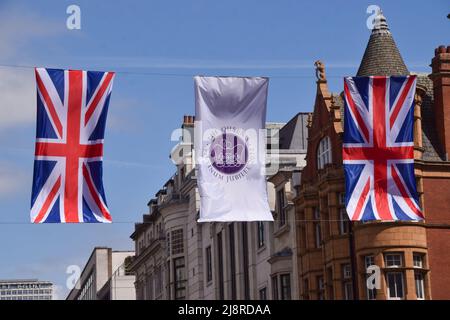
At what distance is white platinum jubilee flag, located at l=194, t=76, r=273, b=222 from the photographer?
35.9 meters

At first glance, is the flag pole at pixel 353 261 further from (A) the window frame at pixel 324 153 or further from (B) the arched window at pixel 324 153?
(B) the arched window at pixel 324 153

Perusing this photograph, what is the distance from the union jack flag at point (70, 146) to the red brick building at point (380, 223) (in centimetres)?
1912

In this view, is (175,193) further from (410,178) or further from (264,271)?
(410,178)

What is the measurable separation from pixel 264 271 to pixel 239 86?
1061 inches

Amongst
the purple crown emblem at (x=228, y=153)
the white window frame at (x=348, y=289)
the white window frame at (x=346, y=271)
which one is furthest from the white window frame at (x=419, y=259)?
the purple crown emblem at (x=228, y=153)

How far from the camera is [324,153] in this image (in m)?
55.6

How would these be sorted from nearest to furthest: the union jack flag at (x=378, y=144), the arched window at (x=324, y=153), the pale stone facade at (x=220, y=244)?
the union jack flag at (x=378, y=144) < the arched window at (x=324, y=153) < the pale stone facade at (x=220, y=244)

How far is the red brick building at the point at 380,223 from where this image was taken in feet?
168

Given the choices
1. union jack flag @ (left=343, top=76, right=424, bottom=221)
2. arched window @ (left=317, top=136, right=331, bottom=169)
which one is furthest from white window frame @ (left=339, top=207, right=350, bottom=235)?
union jack flag @ (left=343, top=76, right=424, bottom=221)

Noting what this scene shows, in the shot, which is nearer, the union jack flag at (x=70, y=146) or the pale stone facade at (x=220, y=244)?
the union jack flag at (x=70, y=146)

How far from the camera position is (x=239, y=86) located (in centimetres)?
3600

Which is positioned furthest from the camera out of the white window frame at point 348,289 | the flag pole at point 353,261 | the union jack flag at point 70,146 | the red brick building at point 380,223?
the white window frame at point 348,289

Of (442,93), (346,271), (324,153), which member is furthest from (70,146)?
(442,93)

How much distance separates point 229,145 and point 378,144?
203 inches
